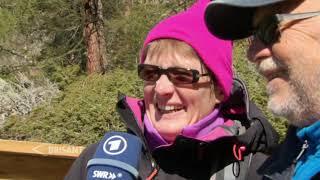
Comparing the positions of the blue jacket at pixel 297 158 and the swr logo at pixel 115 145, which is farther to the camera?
the swr logo at pixel 115 145

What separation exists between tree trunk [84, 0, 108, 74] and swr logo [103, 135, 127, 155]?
1066 cm

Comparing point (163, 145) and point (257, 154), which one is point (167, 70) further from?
point (257, 154)

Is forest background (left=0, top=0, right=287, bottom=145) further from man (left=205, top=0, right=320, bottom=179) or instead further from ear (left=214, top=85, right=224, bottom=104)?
man (left=205, top=0, right=320, bottom=179)

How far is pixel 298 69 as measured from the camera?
186cm

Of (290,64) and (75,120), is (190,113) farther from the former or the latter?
(75,120)

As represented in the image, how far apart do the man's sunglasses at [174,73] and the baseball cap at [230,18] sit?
20.1 inches

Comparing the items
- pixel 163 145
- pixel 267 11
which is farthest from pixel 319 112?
pixel 163 145

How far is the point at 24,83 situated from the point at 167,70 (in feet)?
30.4

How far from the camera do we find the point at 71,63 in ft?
48.2

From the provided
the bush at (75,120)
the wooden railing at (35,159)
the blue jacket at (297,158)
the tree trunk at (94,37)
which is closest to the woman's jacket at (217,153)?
the blue jacket at (297,158)

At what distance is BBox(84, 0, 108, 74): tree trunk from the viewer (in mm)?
13328

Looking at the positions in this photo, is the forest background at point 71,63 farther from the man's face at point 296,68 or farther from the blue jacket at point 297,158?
the man's face at point 296,68

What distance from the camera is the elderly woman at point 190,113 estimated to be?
2613 millimetres

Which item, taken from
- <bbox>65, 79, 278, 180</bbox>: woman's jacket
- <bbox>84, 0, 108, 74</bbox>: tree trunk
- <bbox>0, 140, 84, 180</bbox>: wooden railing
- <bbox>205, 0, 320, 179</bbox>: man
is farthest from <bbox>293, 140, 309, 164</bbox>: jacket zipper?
<bbox>84, 0, 108, 74</bbox>: tree trunk
